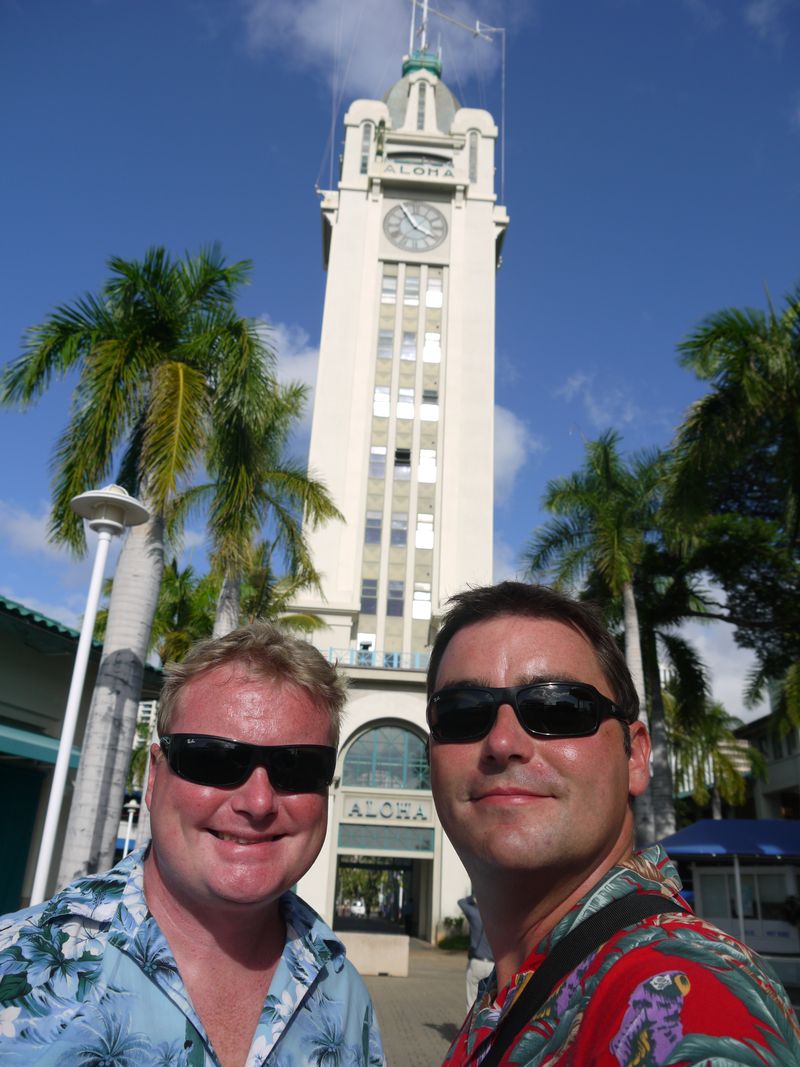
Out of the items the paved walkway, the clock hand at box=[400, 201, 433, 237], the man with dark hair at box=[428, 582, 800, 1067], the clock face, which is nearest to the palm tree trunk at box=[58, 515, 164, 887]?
the paved walkway

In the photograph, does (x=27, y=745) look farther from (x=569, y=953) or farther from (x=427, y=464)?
(x=427, y=464)

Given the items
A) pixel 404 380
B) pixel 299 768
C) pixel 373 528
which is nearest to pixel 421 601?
pixel 373 528

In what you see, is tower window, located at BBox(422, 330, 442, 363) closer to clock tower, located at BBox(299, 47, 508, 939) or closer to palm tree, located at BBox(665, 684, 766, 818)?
clock tower, located at BBox(299, 47, 508, 939)

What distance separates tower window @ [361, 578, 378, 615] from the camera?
4200 centimetres

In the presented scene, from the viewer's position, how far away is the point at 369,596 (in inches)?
1658

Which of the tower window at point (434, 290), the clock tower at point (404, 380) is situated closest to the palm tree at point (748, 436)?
the clock tower at point (404, 380)

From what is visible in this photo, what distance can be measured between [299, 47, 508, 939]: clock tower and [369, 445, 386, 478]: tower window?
0.29 feet

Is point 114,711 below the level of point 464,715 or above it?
above

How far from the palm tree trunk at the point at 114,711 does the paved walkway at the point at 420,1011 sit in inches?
177

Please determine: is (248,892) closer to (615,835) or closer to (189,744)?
(189,744)

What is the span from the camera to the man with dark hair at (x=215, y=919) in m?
1.88

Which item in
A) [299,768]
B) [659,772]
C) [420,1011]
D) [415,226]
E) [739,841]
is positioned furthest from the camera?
[415,226]

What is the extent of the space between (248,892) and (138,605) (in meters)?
8.97

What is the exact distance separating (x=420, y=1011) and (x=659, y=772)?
9.39 meters
